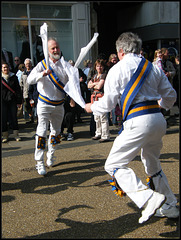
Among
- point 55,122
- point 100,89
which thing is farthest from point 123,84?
point 100,89

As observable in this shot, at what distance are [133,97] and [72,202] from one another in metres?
1.67

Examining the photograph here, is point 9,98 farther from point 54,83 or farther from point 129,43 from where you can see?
point 129,43

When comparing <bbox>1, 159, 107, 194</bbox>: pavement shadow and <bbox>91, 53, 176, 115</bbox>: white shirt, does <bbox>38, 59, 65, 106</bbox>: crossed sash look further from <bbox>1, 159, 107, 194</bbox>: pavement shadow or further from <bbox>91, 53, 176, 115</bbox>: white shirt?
<bbox>91, 53, 176, 115</bbox>: white shirt

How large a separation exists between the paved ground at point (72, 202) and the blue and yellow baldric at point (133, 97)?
1.16m

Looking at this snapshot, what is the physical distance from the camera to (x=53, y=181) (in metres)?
4.60

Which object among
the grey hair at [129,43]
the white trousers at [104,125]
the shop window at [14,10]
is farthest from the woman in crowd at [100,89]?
the shop window at [14,10]

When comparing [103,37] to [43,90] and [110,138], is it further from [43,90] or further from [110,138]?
[43,90]

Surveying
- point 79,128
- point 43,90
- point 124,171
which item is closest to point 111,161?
point 124,171

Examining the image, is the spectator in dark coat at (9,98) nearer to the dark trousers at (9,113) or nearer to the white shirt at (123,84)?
the dark trousers at (9,113)

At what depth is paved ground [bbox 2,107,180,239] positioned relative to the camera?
306 cm

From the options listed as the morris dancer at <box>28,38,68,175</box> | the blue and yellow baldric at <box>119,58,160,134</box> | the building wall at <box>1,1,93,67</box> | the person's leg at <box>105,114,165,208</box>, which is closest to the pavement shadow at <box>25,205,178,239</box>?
the person's leg at <box>105,114,165,208</box>

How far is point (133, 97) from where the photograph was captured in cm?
287

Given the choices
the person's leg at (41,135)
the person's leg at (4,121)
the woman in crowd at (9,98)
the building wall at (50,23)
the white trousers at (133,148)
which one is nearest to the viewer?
the white trousers at (133,148)

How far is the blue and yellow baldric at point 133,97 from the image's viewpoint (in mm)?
2861
